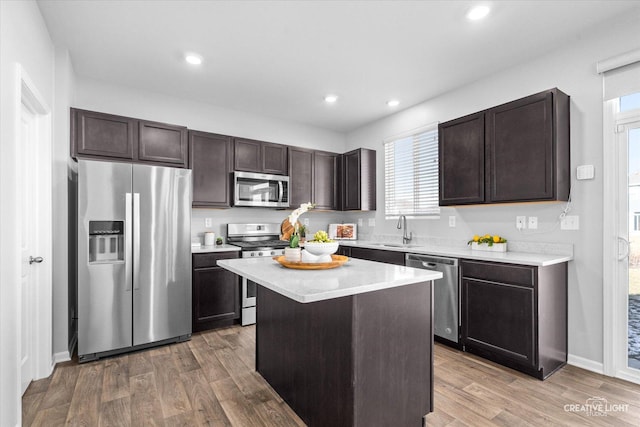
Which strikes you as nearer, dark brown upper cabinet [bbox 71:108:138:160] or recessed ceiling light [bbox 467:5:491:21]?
recessed ceiling light [bbox 467:5:491:21]

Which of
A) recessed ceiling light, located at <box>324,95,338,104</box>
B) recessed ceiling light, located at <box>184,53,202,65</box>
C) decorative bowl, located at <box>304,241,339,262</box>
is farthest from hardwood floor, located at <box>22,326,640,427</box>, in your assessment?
recessed ceiling light, located at <box>324,95,338,104</box>

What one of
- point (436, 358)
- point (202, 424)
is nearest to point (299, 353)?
point (202, 424)

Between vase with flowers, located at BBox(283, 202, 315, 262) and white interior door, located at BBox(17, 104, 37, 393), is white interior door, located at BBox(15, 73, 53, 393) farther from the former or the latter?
vase with flowers, located at BBox(283, 202, 315, 262)

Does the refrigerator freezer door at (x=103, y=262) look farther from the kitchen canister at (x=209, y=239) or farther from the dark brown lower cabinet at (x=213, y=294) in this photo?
the kitchen canister at (x=209, y=239)

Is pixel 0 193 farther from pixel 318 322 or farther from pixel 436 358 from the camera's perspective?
pixel 436 358

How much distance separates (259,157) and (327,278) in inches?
115

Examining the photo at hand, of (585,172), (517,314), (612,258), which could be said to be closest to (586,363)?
(517,314)

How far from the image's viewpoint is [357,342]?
1583mm

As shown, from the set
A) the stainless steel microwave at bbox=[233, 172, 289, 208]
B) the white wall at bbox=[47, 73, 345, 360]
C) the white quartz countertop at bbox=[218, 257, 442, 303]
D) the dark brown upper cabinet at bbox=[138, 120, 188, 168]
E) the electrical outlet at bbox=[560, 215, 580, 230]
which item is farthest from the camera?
the stainless steel microwave at bbox=[233, 172, 289, 208]

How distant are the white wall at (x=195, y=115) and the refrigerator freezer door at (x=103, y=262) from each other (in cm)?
111

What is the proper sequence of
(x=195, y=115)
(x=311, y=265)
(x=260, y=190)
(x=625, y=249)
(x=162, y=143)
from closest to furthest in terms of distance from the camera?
1. (x=311, y=265)
2. (x=625, y=249)
3. (x=162, y=143)
4. (x=195, y=115)
5. (x=260, y=190)

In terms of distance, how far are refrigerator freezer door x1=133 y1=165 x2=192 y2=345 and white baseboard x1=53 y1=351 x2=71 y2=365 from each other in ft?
1.72

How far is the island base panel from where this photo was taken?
5.24 feet

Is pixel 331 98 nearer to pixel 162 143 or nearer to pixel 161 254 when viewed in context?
pixel 162 143
